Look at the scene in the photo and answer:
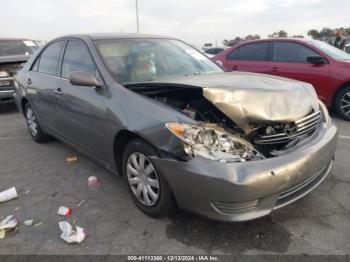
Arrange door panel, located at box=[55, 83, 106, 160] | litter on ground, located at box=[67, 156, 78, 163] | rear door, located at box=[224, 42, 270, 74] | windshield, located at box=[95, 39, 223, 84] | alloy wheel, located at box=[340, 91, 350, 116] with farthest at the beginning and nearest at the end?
1. rear door, located at box=[224, 42, 270, 74]
2. alloy wheel, located at box=[340, 91, 350, 116]
3. litter on ground, located at box=[67, 156, 78, 163]
4. windshield, located at box=[95, 39, 223, 84]
5. door panel, located at box=[55, 83, 106, 160]

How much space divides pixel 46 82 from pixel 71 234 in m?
2.34

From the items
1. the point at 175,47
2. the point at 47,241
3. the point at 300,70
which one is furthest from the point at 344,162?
the point at 47,241

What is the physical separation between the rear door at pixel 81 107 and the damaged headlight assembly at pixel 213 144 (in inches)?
40.1

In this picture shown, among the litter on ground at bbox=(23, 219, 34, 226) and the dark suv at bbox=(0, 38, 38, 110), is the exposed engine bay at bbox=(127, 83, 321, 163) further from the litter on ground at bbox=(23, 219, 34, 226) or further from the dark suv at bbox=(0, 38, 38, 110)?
the dark suv at bbox=(0, 38, 38, 110)

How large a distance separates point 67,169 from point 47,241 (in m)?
1.55

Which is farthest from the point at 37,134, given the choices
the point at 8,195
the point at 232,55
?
the point at 232,55

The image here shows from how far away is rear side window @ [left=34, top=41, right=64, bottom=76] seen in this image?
13.7 feet

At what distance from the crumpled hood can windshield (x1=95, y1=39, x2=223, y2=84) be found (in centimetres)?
58

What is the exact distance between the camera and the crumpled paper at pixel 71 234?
8.54 ft

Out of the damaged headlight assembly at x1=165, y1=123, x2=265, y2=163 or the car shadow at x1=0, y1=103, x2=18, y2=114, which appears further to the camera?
the car shadow at x1=0, y1=103, x2=18, y2=114

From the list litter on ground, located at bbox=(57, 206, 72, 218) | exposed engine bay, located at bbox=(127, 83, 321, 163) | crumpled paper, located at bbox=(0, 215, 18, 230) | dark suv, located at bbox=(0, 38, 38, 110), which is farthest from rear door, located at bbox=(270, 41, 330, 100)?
dark suv, located at bbox=(0, 38, 38, 110)

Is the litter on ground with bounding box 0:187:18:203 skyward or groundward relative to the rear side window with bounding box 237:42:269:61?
groundward

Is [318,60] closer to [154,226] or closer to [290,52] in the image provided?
[290,52]

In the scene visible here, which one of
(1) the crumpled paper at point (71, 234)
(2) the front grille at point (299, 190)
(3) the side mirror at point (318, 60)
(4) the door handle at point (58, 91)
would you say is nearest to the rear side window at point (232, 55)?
(3) the side mirror at point (318, 60)
